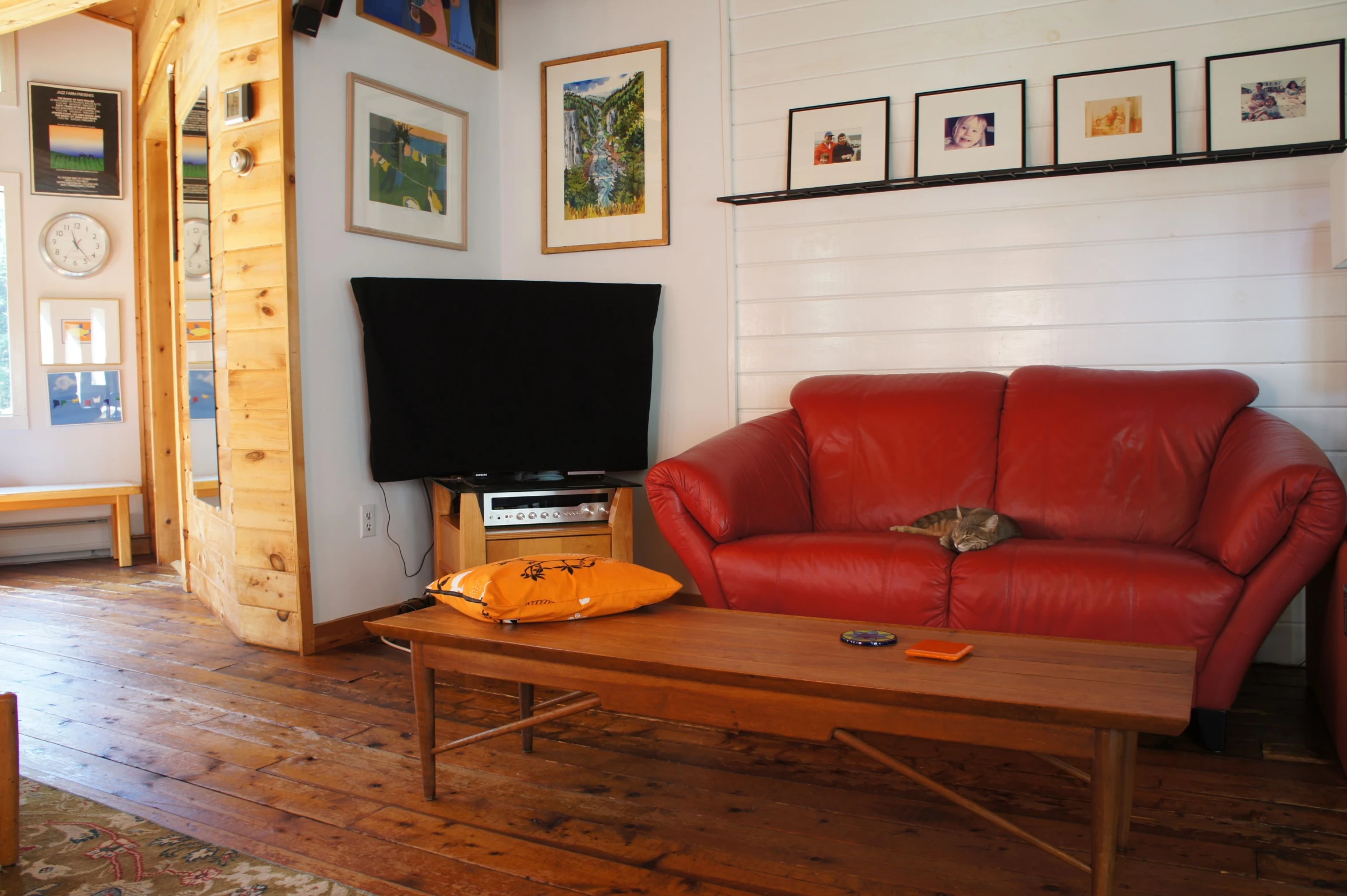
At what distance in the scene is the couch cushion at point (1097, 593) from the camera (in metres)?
2.41

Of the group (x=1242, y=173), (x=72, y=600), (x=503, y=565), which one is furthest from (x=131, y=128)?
(x=1242, y=173)

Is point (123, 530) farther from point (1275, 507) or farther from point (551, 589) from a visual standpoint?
point (1275, 507)

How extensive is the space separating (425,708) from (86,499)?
4.15 metres

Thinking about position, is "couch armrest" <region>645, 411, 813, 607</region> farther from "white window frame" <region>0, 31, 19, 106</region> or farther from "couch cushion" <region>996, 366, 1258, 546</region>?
"white window frame" <region>0, 31, 19, 106</region>

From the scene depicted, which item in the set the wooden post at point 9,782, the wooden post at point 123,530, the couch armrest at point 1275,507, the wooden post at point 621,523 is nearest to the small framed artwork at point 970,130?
the couch armrest at point 1275,507

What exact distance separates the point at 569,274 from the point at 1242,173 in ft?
8.97

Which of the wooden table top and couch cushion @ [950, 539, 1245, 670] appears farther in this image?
couch cushion @ [950, 539, 1245, 670]

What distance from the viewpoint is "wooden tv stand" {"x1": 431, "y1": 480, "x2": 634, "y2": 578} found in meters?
3.47

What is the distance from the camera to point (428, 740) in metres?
2.13

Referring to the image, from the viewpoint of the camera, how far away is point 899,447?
3412 mm

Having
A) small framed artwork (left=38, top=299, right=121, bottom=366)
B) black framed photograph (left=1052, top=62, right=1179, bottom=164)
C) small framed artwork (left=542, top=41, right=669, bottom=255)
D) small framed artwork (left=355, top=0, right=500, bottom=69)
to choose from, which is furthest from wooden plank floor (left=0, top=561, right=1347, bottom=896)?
small framed artwork (left=38, top=299, right=121, bottom=366)

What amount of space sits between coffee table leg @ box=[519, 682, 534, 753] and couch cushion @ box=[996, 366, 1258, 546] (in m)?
1.76

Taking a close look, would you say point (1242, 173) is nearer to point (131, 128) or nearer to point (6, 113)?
point (131, 128)

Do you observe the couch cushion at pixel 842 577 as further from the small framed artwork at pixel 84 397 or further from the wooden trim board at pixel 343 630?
the small framed artwork at pixel 84 397
